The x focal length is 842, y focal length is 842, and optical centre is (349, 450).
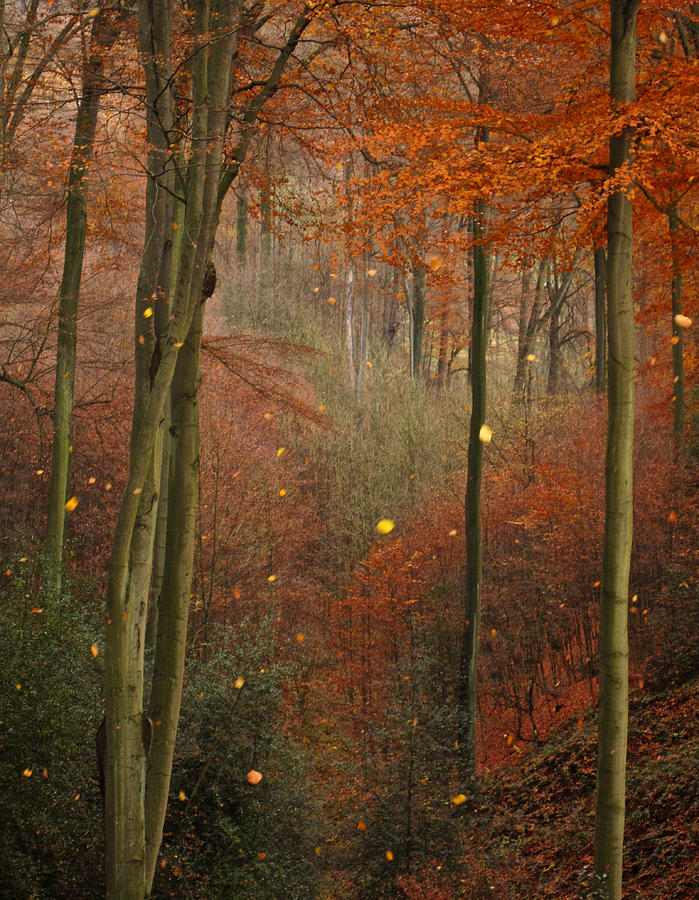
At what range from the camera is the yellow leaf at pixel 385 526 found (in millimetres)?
19531

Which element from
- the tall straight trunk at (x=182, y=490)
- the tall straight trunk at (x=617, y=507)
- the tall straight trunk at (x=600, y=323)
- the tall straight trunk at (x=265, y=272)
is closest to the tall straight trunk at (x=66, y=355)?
the tall straight trunk at (x=182, y=490)

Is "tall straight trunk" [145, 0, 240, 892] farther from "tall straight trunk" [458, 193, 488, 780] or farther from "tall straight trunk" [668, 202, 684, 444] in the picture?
"tall straight trunk" [668, 202, 684, 444]

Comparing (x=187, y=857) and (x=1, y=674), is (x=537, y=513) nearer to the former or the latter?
(x=187, y=857)

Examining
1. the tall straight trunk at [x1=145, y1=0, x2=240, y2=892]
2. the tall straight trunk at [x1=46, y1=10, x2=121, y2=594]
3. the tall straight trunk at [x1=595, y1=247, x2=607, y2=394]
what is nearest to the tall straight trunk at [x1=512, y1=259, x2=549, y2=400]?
the tall straight trunk at [x1=595, y1=247, x2=607, y2=394]

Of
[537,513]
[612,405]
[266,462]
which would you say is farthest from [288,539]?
[612,405]

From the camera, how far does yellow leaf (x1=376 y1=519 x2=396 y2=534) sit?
64.1ft

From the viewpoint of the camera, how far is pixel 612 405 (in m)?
7.00

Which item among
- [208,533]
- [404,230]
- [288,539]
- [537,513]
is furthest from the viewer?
[288,539]

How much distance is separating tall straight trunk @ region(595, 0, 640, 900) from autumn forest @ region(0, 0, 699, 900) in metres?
0.03

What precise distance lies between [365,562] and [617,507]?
9.32 meters

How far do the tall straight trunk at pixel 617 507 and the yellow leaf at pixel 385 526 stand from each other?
12660mm

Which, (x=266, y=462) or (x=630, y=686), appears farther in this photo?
(x=266, y=462)

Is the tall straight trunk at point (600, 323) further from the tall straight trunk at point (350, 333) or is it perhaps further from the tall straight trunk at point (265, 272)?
the tall straight trunk at point (265, 272)

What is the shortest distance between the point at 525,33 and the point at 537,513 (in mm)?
8421
